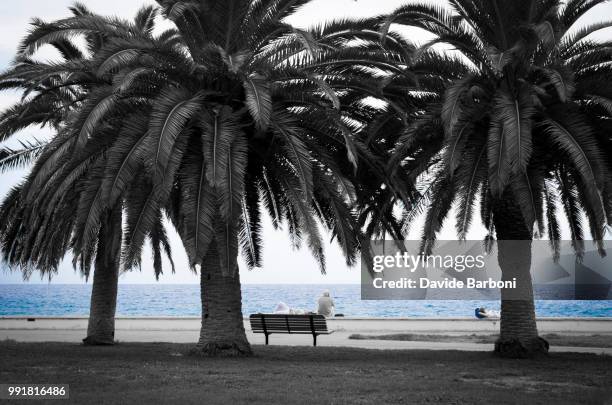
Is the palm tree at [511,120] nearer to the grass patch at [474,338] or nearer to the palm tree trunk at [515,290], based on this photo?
the palm tree trunk at [515,290]

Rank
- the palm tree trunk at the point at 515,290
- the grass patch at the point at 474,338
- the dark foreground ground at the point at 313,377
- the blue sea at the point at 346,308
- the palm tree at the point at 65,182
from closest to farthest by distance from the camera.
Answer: the dark foreground ground at the point at 313,377 < the palm tree at the point at 65,182 < the palm tree trunk at the point at 515,290 < the grass patch at the point at 474,338 < the blue sea at the point at 346,308

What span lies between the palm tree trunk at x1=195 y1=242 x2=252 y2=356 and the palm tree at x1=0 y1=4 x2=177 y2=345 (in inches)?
77.4

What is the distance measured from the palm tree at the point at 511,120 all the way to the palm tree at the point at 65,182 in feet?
18.8

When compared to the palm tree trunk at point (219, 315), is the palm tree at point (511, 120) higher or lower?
higher

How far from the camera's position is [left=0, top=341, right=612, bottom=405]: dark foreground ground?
9.30m

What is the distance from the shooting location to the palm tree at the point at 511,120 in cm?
1332

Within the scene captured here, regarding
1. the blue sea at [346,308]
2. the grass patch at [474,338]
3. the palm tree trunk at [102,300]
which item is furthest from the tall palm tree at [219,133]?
the blue sea at [346,308]

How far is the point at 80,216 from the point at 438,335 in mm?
11671

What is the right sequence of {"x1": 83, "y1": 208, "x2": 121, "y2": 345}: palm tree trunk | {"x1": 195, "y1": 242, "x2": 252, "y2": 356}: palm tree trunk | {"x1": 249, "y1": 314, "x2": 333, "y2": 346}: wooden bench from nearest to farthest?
{"x1": 195, "y1": 242, "x2": 252, "y2": 356}: palm tree trunk < {"x1": 249, "y1": 314, "x2": 333, "y2": 346}: wooden bench < {"x1": 83, "y1": 208, "x2": 121, "y2": 345}: palm tree trunk

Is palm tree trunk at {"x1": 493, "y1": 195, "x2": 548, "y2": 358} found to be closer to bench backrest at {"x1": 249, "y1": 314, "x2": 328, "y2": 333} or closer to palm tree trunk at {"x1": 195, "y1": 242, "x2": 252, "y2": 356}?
bench backrest at {"x1": 249, "y1": 314, "x2": 328, "y2": 333}

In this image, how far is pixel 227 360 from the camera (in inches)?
545

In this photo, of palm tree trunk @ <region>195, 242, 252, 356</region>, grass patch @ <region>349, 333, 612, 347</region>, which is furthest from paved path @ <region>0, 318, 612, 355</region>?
palm tree trunk @ <region>195, 242, 252, 356</region>

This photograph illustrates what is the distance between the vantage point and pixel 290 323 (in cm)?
1791

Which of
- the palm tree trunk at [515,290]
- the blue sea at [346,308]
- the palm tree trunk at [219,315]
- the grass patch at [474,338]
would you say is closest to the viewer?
the palm tree trunk at [219,315]
